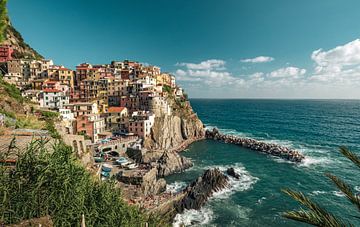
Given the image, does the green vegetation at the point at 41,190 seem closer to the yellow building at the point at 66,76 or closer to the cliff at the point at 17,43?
the yellow building at the point at 66,76

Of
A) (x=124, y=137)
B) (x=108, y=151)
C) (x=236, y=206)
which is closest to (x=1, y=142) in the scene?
(x=236, y=206)

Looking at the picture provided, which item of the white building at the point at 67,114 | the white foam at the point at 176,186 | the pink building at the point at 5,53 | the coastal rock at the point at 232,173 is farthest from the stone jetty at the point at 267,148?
the pink building at the point at 5,53

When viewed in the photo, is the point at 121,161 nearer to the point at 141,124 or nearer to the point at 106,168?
the point at 106,168

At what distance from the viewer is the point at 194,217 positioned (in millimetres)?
28266

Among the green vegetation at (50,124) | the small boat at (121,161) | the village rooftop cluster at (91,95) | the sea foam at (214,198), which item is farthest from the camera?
the village rooftop cluster at (91,95)

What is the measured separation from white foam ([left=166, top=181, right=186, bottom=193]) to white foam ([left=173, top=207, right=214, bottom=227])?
601 cm

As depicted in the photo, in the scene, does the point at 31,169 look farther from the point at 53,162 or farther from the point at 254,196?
the point at 254,196

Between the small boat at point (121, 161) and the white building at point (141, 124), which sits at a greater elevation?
the white building at point (141, 124)

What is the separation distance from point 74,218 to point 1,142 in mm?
9355

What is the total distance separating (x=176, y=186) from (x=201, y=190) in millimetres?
5846

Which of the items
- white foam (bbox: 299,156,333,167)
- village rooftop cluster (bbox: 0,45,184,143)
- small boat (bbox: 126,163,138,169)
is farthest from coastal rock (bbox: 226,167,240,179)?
village rooftop cluster (bbox: 0,45,184,143)

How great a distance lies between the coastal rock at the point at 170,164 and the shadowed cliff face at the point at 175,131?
1193cm

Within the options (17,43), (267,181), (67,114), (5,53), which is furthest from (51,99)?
(267,181)

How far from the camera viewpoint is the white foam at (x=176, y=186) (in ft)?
116
